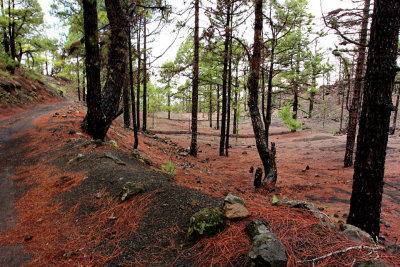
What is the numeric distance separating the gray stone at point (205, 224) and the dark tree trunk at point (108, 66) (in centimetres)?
615

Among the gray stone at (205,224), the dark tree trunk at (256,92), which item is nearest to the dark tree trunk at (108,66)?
the dark tree trunk at (256,92)

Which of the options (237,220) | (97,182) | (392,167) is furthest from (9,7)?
(392,167)

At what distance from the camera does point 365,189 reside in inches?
124

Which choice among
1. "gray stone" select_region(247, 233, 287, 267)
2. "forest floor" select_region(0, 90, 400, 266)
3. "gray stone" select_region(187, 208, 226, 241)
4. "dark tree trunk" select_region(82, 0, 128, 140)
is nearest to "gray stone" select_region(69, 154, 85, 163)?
"forest floor" select_region(0, 90, 400, 266)

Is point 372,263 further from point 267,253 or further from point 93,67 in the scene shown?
point 93,67

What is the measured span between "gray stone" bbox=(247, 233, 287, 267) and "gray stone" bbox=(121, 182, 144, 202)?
2346 mm

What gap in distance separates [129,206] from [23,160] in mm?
5404

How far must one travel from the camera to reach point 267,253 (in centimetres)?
190

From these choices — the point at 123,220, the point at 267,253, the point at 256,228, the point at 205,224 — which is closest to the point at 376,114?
the point at 256,228

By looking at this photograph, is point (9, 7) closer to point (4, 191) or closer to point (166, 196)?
point (4, 191)

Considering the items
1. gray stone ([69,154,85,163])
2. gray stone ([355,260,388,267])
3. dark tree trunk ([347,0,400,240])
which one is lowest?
gray stone ([69,154,85,163])

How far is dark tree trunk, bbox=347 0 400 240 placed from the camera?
2934 millimetres

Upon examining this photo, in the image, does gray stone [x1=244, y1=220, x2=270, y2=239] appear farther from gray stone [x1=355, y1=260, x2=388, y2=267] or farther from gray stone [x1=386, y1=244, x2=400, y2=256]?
gray stone [x1=386, y1=244, x2=400, y2=256]

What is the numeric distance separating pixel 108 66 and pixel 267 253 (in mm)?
7738
